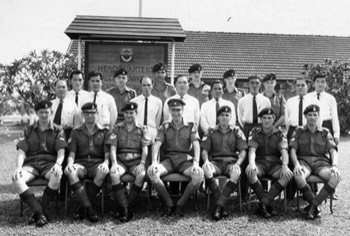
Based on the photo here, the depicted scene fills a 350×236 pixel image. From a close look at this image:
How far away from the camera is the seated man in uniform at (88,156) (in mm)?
4996

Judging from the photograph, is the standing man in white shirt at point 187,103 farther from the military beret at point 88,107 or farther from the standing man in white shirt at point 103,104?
the military beret at point 88,107

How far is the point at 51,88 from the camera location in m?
15.4

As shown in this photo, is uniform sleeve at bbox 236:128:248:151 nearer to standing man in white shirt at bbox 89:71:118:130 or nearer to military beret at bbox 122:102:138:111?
military beret at bbox 122:102:138:111

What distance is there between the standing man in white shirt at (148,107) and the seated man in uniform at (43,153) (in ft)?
4.34

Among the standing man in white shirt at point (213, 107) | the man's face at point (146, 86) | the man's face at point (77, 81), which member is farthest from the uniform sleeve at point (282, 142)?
the man's face at point (77, 81)

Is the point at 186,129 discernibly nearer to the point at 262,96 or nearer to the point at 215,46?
the point at 262,96

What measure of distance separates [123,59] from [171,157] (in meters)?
2.37

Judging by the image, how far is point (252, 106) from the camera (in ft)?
20.1

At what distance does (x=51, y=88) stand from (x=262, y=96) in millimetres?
11489

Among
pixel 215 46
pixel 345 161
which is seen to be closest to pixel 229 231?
pixel 345 161

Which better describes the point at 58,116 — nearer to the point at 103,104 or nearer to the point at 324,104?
the point at 103,104

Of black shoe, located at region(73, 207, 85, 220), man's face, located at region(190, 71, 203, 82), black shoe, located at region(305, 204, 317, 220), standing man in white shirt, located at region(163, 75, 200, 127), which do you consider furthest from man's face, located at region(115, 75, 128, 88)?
black shoe, located at region(305, 204, 317, 220)

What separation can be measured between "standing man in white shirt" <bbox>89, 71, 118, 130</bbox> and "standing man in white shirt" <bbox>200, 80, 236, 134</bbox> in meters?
1.49

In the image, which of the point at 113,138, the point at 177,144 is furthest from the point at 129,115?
the point at 177,144
